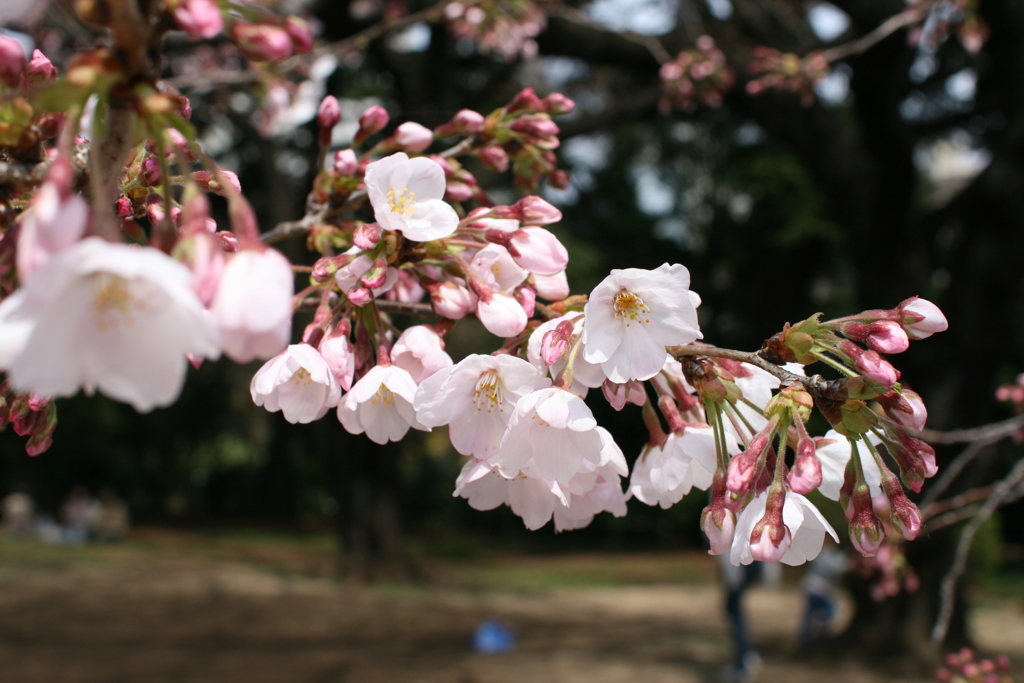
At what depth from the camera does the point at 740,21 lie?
6820 mm

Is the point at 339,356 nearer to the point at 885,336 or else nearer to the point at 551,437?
the point at 551,437

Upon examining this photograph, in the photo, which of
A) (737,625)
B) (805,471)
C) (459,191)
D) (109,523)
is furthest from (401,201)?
(109,523)

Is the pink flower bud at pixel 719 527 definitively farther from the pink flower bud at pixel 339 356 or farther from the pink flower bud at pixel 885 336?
the pink flower bud at pixel 339 356

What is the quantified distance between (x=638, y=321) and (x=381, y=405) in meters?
0.35

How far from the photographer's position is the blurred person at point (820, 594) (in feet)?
22.6

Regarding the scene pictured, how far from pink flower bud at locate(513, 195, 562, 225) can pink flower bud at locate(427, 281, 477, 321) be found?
0.13 m

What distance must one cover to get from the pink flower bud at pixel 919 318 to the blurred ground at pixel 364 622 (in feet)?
18.8

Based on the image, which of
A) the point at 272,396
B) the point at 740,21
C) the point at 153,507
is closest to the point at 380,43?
the point at 740,21

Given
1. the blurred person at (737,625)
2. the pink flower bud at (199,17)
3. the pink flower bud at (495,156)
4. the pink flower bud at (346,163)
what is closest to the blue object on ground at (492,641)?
the blurred person at (737,625)

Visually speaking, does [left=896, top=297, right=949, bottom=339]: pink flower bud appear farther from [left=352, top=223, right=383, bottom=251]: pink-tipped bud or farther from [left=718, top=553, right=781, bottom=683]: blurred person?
[left=718, top=553, right=781, bottom=683]: blurred person

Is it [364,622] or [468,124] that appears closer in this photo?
[468,124]

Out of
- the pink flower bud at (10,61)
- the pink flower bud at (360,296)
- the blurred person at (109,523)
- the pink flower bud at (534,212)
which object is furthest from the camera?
the blurred person at (109,523)

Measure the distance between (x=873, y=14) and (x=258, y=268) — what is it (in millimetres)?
6201

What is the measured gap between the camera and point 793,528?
88 cm
